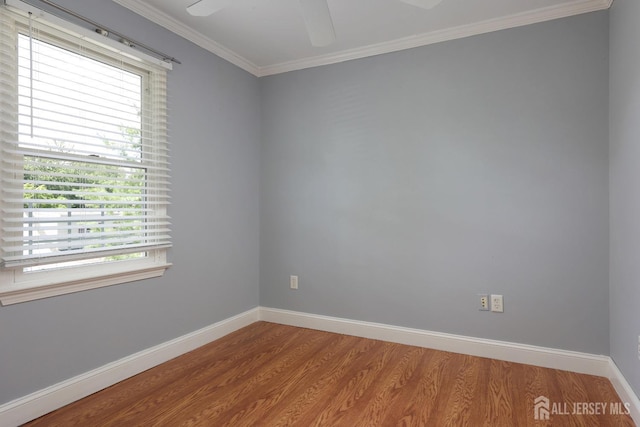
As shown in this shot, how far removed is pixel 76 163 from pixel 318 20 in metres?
1.63

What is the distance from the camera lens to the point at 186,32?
2592mm

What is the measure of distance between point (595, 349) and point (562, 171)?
122 centimetres

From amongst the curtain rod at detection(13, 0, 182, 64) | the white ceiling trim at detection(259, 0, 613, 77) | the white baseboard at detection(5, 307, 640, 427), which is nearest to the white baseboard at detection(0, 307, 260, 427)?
the white baseboard at detection(5, 307, 640, 427)

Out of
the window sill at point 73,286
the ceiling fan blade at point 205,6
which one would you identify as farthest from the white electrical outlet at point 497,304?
the ceiling fan blade at point 205,6

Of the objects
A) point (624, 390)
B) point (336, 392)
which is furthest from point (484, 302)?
point (336, 392)

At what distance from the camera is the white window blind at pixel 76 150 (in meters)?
1.74

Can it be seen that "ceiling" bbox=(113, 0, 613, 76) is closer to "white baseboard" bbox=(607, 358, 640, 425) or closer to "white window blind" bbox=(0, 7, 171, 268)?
Answer: "white window blind" bbox=(0, 7, 171, 268)

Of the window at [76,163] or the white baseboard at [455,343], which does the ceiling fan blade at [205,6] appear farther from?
the white baseboard at [455,343]

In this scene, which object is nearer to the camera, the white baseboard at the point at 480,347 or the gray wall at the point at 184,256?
the gray wall at the point at 184,256

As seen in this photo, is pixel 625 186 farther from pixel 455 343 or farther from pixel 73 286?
pixel 73 286

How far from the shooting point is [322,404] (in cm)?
195

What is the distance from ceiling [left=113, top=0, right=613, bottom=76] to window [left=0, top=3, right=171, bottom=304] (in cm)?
50

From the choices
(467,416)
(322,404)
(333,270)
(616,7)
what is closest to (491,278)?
(467,416)

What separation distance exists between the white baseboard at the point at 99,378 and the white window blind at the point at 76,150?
690mm
